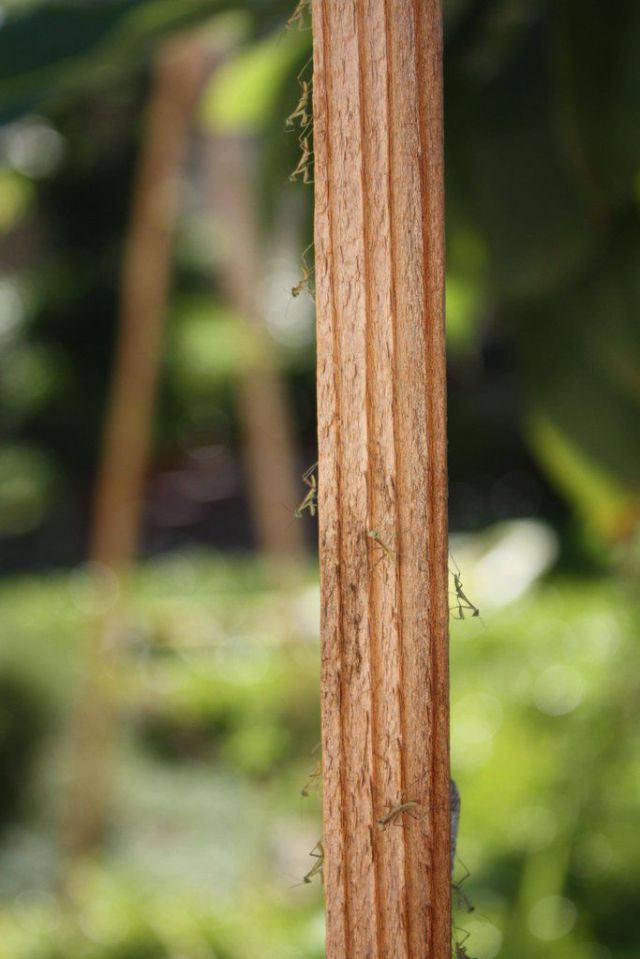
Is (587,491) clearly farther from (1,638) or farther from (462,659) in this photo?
(462,659)

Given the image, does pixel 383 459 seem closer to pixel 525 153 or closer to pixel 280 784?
pixel 525 153

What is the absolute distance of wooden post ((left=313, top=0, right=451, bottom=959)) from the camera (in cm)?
17

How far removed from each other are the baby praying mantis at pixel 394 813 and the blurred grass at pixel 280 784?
5.8 inches

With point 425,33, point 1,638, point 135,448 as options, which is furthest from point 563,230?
point 1,638

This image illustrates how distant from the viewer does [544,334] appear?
53cm

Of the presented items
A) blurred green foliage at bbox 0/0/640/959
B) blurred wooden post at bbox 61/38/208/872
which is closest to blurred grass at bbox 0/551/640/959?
blurred green foliage at bbox 0/0/640/959

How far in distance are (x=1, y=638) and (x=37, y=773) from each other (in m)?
0.22

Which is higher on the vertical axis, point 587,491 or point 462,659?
point 462,659

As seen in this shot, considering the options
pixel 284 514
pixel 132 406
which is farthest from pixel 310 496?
pixel 284 514

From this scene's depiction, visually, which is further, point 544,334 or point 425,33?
point 544,334

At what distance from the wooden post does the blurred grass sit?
145mm

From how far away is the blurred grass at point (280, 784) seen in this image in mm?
835

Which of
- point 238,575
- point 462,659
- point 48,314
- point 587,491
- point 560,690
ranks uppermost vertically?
point 48,314

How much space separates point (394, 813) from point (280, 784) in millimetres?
1358
